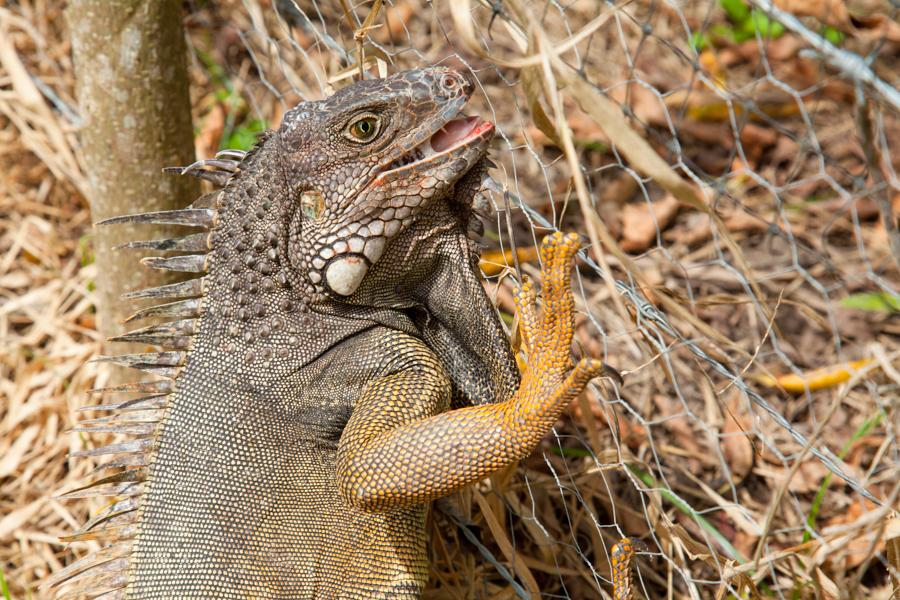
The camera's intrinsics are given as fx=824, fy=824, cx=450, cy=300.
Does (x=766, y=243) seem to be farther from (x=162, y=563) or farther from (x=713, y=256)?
(x=162, y=563)

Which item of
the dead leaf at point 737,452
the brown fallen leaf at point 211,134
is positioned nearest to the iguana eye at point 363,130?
the dead leaf at point 737,452

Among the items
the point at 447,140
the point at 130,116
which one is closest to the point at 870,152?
the point at 447,140

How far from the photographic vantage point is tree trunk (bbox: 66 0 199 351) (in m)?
3.85

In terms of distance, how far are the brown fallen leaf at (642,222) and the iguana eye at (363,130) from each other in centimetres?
287

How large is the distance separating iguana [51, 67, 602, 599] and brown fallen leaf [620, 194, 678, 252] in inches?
100

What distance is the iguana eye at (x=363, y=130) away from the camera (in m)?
2.93

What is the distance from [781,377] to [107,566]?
363 cm

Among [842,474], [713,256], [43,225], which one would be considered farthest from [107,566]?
[713,256]

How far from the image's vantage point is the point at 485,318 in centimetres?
315

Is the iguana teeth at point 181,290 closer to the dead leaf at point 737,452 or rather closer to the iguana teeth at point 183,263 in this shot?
the iguana teeth at point 183,263

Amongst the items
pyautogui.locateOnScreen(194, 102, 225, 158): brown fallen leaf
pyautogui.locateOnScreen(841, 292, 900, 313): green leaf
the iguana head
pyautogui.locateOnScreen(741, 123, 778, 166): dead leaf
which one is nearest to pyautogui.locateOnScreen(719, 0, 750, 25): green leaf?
pyautogui.locateOnScreen(741, 123, 778, 166): dead leaf

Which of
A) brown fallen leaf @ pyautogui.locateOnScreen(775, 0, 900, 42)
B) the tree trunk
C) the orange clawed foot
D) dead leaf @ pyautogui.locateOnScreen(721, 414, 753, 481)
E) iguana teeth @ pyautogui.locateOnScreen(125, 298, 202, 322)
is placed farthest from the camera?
brown fallen leaf @ pyautogui.locateOnScreen(775, 0, 900, 42)

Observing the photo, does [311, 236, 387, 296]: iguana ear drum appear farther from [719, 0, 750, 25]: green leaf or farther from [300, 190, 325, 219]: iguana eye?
[719, 0, 750, 25]: green leaf

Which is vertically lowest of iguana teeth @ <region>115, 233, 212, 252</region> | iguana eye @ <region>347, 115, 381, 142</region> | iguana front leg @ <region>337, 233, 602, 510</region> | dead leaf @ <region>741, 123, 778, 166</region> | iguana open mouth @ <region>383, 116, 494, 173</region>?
dead leaf @ <region>741, 123, 778, 166</region>
